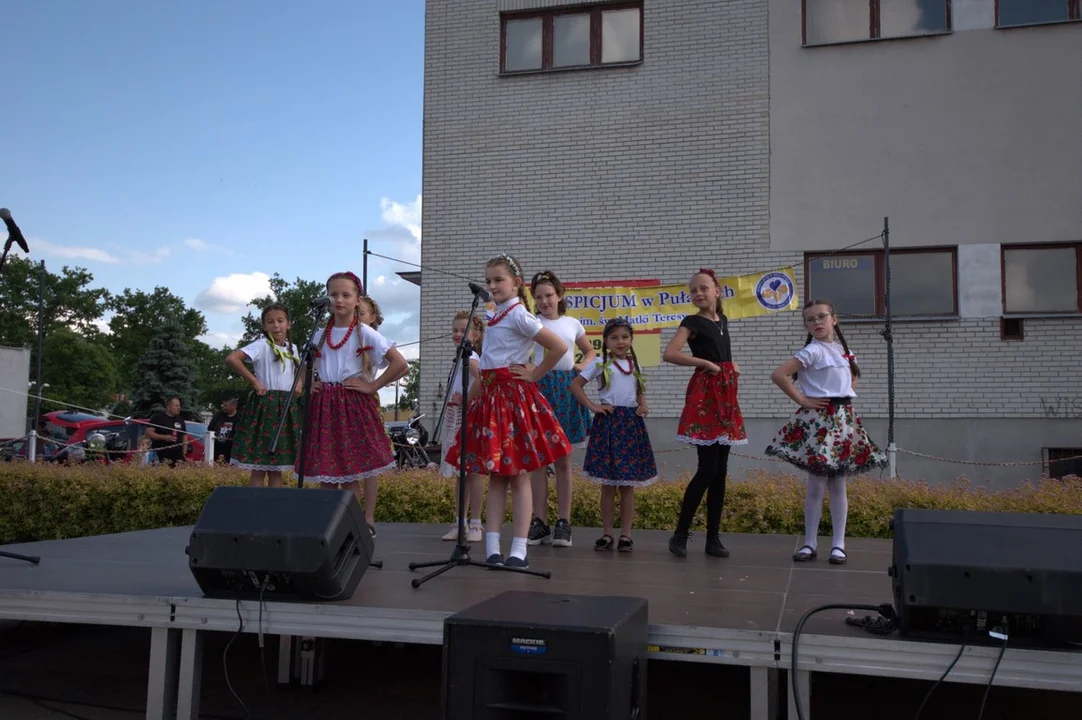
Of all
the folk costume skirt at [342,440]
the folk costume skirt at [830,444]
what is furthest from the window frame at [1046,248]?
the folk costume skirt at [342,440]

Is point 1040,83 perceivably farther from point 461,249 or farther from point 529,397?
point 529,397

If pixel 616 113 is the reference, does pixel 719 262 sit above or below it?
below

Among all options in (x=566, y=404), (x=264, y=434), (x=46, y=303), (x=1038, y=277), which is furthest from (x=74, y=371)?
(x=566, y=404)

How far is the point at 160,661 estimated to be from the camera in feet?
11.7

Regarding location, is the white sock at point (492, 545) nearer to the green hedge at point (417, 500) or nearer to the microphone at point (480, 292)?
the microphone at point (480, 292)

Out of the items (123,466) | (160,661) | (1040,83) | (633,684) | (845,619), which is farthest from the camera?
(1040,83)

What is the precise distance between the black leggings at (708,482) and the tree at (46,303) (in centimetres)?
5310

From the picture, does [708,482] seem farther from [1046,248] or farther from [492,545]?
[1046,248]

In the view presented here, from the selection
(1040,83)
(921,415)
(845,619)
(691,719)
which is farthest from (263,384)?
(1040,83)

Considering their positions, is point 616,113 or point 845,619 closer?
point 845,619

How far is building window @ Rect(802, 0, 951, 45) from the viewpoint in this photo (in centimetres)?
1180

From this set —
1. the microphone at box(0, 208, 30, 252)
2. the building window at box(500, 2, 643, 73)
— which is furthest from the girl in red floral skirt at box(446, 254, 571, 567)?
the building window at box(500, 2, 643, 73)

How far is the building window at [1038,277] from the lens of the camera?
11312mm

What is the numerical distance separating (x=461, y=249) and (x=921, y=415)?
6.45 meters
